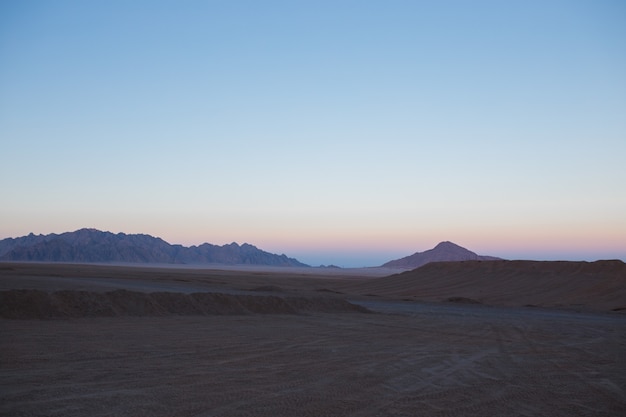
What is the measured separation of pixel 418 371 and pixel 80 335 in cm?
811

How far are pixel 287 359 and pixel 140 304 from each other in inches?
391

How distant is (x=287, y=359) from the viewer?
35.7 ft

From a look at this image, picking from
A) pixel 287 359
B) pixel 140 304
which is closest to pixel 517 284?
pixel 140 304

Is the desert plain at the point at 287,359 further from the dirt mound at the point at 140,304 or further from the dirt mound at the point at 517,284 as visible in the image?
the dirt mound at the point at 517,284

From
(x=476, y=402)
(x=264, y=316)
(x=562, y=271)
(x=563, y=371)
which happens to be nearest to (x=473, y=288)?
(x=562, y=271)

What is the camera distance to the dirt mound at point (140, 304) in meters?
16.7

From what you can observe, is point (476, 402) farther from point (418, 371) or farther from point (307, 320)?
point (307, 320)

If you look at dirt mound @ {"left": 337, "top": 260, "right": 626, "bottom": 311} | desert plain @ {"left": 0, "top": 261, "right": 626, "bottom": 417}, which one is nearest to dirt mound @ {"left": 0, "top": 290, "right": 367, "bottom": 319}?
desert plain @ {"left": 0, "top": 261, "right": 626, "bottom": 417}

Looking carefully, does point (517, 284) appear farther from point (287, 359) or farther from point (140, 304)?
point (287, 359)

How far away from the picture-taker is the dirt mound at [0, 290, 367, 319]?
1666 centimetres

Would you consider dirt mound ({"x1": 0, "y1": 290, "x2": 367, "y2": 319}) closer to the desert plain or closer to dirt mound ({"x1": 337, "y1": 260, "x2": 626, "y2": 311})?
the desert plain

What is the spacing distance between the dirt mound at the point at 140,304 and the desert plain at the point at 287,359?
2.3 inches

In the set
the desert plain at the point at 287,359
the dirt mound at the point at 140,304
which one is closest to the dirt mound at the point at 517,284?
the desert plain at the point at 287,359

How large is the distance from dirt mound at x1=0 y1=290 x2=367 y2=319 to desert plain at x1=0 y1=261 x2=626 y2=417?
0.06 metres
